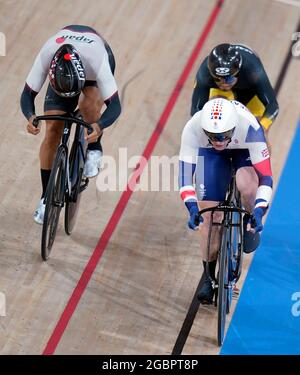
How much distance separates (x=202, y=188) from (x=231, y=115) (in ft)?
1.78

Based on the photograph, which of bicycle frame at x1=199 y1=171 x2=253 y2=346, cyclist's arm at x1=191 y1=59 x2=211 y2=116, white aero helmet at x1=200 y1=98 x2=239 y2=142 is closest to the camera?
white aero helmet at x1=200 y1=98 x2=239 y2=142

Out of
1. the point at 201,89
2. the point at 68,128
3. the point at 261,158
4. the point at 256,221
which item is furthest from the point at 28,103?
the point at 256,221

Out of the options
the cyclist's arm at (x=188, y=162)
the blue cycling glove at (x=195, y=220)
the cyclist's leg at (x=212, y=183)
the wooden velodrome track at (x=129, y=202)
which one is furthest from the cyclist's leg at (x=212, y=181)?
the wooden velodrome track at (x=129, y=202)

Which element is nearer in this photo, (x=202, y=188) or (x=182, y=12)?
(x=202, y=188)

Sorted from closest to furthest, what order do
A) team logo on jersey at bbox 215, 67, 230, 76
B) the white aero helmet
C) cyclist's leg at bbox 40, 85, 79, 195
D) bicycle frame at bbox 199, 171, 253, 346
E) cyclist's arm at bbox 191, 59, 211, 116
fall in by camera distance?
the white aero helmet, bicycle frame at bbox 199, 171, 253, 346, team logo on jersey at bbox 215, 67, 230, 76, cyclist's leg at bbox 40, 85, 79, 195, cyclist's arm at bbox 191, 59, 211, 116

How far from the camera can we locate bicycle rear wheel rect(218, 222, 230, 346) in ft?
19.4

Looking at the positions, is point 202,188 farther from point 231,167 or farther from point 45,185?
point 45,185

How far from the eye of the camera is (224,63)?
6203mm

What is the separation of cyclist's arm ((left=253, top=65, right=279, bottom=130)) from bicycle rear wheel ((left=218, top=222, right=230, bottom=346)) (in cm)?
91

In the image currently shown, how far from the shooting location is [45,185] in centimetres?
662

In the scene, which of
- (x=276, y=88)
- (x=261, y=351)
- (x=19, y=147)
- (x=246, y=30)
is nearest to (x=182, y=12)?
(x=246, y=30)

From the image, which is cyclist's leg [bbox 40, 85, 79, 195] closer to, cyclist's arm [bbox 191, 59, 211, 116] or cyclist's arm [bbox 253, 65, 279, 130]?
cyclist's arm [bbox 191, 59, 211, 116]

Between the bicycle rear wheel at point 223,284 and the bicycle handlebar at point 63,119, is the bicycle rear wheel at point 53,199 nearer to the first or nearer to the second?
the bicycle handlebar at point 63,119

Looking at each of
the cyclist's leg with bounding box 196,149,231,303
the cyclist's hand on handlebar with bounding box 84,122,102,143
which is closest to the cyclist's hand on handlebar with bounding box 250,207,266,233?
the cyclist's leg with bounding box 196,149,231,303
